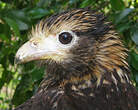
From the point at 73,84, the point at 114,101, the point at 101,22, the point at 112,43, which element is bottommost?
the point at 114,101

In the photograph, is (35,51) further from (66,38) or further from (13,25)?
(13,25)

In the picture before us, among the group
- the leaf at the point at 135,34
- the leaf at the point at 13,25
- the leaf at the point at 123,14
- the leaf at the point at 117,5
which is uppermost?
the leaf at the point at 13,25

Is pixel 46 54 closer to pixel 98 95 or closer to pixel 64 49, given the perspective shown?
pixel 64 49

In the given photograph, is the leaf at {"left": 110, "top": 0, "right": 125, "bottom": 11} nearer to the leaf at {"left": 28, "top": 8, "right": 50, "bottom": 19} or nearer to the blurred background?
the blurred background

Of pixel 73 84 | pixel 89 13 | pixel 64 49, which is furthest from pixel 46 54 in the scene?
pixel 89 13

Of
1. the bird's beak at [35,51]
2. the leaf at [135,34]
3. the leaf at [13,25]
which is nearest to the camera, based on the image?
the bird's beak at [35,51]

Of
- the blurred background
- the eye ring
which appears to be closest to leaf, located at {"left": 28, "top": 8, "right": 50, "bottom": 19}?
the blurred background

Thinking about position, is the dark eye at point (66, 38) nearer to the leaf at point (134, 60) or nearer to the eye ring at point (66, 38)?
the eye ring at point (66, 38)

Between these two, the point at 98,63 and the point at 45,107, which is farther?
the point at 98,63

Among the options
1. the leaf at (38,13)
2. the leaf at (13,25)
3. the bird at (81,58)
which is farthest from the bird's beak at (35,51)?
the leaf at (38,13)
